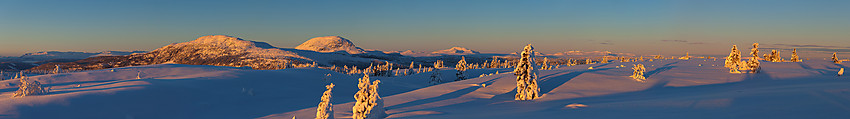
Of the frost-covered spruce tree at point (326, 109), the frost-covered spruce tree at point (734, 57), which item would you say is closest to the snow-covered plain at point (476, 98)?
the frost-covered spruce tree at point (326, 109)

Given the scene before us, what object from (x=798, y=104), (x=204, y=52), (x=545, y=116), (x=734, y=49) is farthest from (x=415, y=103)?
(x=204, y=52)

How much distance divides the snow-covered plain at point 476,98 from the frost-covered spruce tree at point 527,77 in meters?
0.52

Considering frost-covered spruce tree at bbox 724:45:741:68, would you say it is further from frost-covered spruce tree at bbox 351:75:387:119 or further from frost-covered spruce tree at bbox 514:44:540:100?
frost-covered spruce tree at bbox 351:75:387:119

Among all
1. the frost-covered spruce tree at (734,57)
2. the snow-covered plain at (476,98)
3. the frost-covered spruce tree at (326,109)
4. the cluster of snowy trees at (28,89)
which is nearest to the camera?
the snow-covered plain at (476,98)

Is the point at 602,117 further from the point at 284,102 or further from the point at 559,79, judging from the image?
the point at 284,102

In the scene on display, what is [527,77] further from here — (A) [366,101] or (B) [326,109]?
(B) [326,109]

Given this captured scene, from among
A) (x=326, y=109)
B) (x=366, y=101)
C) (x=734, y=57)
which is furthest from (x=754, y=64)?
(x=326, y=109)

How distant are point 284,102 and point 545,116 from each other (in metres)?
15.7

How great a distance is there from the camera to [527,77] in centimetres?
1762

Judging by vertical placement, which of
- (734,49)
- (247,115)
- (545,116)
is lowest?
(247,115)

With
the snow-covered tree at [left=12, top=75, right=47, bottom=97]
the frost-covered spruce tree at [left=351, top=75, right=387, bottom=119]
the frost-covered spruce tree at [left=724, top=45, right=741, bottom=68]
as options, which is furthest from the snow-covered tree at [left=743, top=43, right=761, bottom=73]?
the snow-covered tree at [left=12, top=75, right=47, bottom=97]

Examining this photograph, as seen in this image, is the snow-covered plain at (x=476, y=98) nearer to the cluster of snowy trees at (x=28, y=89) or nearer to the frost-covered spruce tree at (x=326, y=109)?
the cluster of snowy trees at (x=28, y=89)

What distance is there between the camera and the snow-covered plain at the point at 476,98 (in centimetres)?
943

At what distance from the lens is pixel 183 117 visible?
1694 centimetres
